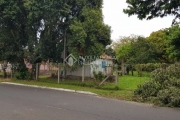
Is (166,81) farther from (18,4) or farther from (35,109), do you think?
(18,4)

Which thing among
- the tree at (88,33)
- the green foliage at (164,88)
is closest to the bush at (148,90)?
the green foliage at (164,88)

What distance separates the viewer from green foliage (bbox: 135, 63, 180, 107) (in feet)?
37.5

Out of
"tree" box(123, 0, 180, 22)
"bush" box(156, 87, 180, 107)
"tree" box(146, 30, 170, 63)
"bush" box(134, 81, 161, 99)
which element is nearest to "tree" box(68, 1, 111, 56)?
"bush" box(134, 81, 161, 99)

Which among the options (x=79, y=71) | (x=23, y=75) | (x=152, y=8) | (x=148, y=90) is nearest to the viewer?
(x=152, y=8)

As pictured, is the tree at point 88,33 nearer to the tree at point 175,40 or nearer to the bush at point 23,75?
the bush at point 23,75

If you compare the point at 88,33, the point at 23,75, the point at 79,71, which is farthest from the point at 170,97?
the point at 23,75

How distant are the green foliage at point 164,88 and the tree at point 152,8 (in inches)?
232

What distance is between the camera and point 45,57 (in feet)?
72.6

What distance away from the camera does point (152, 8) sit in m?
6.53

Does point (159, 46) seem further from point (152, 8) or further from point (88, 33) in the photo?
point (152, 8)

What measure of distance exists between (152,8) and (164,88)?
24.6 feet

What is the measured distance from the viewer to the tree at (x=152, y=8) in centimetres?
610

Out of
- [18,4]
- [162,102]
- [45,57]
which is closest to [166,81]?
[162,102]

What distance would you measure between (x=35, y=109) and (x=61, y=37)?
14694 millimetres
